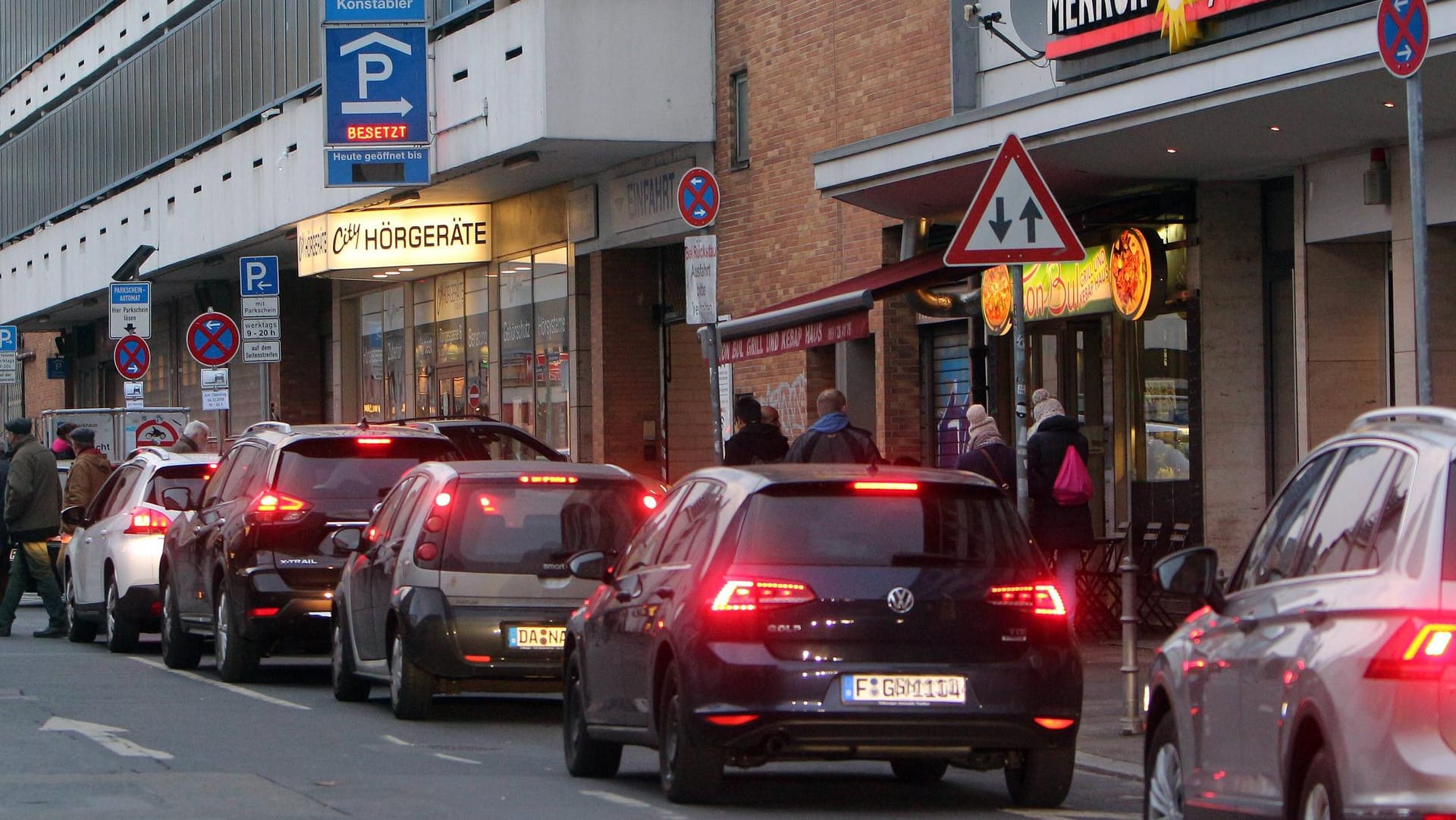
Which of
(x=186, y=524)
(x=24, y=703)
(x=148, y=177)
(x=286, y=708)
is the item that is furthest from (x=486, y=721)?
(x=148, y=177)

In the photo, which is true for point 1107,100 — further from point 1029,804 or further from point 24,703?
point 24,703

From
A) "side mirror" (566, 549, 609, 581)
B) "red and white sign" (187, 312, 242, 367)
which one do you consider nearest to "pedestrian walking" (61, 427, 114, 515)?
"red and white sign" (187, 312, 242, 367)

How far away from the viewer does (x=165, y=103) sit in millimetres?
45281

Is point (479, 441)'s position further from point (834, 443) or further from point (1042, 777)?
point (1042, 777)

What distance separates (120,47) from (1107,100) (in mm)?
37359

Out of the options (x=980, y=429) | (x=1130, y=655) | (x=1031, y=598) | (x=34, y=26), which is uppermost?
(x=34, y=26)

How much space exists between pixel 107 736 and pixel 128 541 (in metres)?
7.52

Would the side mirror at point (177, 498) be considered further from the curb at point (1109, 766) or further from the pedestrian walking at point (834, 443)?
the curb at point (1109, 766)

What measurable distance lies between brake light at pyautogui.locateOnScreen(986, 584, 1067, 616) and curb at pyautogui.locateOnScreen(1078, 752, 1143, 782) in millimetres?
1912

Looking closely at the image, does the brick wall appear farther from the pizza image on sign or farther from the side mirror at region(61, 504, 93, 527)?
the side mirror at region(61, 504, 93, 527)

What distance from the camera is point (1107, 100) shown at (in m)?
16.0

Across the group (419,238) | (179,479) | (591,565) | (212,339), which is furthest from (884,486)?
(419,238)

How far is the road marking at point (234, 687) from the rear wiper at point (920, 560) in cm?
598

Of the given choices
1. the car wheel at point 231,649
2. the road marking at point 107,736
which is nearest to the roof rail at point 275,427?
the car wheel at point 231,649
